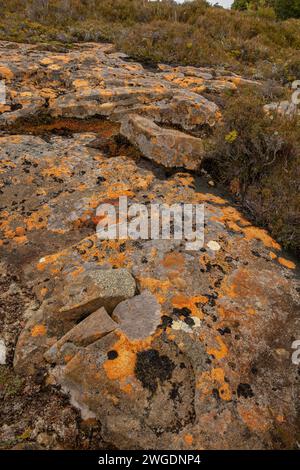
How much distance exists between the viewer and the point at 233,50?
41.9 feet

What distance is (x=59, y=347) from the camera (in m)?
2.94

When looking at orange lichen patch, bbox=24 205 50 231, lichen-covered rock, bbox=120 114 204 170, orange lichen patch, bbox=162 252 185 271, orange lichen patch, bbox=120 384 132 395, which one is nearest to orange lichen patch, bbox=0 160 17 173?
orange lichen patch, bbox=24 205 50 231

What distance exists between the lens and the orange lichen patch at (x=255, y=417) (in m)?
2.58

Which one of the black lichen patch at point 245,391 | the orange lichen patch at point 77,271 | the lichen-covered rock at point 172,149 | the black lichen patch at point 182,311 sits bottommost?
the black lichen patch at point 245,391

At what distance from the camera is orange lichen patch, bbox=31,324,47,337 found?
3.12 metres

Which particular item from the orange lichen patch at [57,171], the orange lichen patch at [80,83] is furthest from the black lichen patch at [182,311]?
the orange lichen patch at [80,83]

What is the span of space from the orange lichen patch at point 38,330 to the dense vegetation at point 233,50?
285 centimetres

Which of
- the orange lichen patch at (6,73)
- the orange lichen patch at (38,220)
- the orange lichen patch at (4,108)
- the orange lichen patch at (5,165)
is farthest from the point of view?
the orange lichen patch at (6,73)

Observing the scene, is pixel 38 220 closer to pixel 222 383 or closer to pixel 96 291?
pixel 96 291

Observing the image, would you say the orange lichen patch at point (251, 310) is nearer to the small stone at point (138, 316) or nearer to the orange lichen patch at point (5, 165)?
the small stone at point (138, 316)

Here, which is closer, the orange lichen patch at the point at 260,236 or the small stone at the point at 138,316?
the small stone at the point at 138,316

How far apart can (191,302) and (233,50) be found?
1217 centimetres

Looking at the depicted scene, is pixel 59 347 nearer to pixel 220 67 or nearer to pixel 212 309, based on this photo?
pixel 212 309

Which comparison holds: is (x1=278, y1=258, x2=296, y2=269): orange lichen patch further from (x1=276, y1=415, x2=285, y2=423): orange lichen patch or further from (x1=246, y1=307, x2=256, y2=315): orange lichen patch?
(x1=276, y1=415, x2=285, y2=423): orange lichen patch
